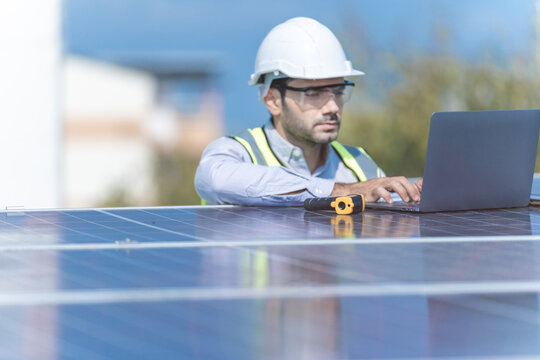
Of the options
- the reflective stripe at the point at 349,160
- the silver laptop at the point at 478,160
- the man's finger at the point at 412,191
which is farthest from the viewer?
the reflective stripe at the point at 349,160

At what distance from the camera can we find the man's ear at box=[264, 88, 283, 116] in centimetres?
377

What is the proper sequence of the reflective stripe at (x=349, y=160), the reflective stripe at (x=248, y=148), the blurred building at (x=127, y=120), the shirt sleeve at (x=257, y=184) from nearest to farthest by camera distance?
the shirt sleeve at (x=257, y=184)
the reflective stripe at (x=248, y=148)
the reflective stripe at (x=349, y=160)
the blurred building at (x=127, y=120)

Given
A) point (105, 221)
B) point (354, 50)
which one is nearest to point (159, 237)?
point (105, 221)

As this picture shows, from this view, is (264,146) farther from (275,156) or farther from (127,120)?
(127,120)

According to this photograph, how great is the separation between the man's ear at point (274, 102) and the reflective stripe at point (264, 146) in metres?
0.09

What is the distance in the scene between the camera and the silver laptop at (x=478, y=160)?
2514mm

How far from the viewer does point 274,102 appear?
12.5 ft

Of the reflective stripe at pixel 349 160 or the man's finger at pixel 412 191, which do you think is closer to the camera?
the man's finger at pixel 412 191

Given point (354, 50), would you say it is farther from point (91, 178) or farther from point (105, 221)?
point (105, 221)

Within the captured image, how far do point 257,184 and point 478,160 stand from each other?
741mm

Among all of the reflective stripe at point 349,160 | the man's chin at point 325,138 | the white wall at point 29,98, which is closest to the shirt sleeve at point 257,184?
the man's chin at point 325,138

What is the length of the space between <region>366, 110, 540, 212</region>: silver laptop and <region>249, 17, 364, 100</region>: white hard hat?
103 centimetres

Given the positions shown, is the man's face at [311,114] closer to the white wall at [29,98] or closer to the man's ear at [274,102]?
the man's ear at [274,102]

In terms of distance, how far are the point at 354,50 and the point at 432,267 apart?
7.92m
